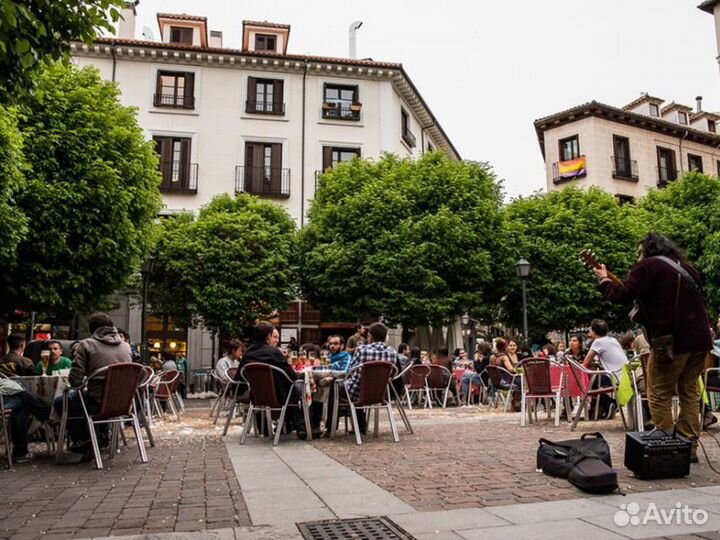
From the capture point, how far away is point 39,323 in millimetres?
23656

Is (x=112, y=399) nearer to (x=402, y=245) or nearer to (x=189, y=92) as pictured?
(x=402, y=245)

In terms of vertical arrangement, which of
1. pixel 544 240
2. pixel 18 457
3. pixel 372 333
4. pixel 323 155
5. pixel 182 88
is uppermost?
pixel 182 88

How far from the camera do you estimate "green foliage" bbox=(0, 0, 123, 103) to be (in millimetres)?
5414

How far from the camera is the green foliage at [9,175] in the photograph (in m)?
11.6

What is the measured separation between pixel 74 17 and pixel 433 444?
5.82 meters

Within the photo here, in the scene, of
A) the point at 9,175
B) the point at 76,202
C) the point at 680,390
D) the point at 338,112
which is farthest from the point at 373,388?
the point at 338,112

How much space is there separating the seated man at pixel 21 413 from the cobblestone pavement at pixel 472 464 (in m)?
3.17

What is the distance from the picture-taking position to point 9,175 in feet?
38.9

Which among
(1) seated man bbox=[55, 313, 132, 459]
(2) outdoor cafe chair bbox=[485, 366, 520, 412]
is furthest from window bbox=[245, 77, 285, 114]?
(1) seated man bbox=[55, 313, 132, 459]

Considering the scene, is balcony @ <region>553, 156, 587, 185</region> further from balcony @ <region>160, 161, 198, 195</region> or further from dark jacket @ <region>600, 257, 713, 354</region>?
dark jacket @ <region>600, 257, 713, 354</region>

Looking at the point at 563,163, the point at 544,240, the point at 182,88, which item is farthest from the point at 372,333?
the point at 563,163

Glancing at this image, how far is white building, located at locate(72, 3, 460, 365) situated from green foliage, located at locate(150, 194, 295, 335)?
373cm

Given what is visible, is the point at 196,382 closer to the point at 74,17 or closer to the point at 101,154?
the point at 101,154

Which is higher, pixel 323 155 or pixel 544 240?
pixel 323 155
